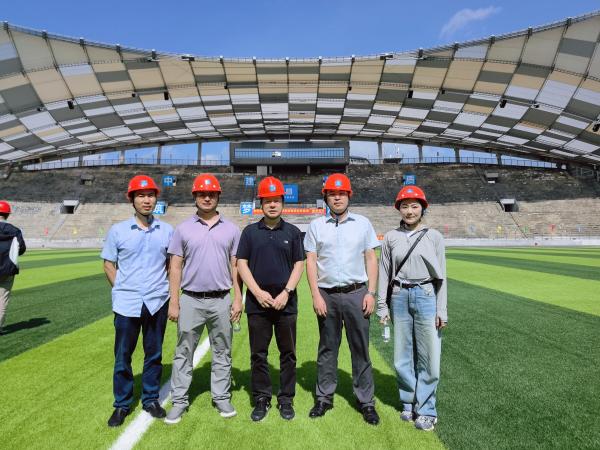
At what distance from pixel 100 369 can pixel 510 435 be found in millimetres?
4608

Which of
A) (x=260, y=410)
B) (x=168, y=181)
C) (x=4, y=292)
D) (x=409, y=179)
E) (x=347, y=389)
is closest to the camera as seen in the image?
(x=260, y=410)

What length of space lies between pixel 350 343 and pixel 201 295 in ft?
5.02

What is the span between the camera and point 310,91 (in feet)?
99.1

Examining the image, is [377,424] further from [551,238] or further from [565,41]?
[551,238]

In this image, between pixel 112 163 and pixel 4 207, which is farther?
pixel 112 163

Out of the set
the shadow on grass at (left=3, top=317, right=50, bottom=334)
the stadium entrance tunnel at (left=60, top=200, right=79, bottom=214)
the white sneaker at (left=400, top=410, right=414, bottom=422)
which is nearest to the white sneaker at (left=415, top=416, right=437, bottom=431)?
the white sneaker at (left=400, top=410, right=414, bottom=422)

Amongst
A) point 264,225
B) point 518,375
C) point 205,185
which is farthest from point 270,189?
point 518,375

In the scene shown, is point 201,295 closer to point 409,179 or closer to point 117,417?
point 117,417

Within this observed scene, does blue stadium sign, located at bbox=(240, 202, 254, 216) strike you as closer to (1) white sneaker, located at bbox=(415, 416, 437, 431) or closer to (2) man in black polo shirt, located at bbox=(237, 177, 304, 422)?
(2) man in black polo shirt, located at bbox=(237, 177, 304, 422)

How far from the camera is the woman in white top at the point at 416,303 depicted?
341 cm

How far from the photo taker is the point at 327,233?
12.1 feet

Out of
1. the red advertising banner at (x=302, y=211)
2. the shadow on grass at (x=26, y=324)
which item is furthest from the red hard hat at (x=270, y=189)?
the red advertising banner at (x=302, y=211)

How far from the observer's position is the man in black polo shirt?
359 centimetres

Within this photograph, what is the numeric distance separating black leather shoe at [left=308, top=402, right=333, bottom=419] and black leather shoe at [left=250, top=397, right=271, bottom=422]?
1.39 feet
